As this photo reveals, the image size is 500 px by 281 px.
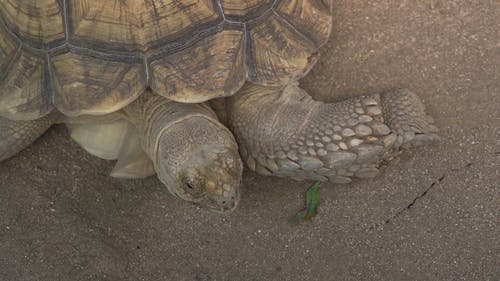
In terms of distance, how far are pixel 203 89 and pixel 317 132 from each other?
0.57m

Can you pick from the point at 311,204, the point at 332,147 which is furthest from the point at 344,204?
the point at 332,147

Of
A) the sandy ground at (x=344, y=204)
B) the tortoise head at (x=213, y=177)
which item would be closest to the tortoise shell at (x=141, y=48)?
the tortoise head at (x=213, y=177)

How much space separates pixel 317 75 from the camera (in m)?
3.18

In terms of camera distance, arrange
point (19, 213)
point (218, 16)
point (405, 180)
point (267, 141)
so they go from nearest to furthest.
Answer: point (218, 16), point (267, 141), point (405, 180), point (19, 213)

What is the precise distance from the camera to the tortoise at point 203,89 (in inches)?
102

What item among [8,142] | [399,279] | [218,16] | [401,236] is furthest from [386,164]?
[8,142]

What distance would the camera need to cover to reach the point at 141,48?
8.58 ft

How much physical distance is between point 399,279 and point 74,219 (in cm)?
170

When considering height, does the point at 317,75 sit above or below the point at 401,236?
above

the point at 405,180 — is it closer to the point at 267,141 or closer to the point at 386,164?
the point at 386,164

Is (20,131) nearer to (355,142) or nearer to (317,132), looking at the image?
(317,132)

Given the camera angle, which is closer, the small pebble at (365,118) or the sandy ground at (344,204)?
the small pebble at (365,118)

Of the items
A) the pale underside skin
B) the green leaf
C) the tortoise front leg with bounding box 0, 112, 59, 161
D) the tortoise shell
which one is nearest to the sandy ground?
the green leaf

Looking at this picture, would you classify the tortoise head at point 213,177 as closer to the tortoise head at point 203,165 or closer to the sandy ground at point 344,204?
the tortoise head at point 203,165
